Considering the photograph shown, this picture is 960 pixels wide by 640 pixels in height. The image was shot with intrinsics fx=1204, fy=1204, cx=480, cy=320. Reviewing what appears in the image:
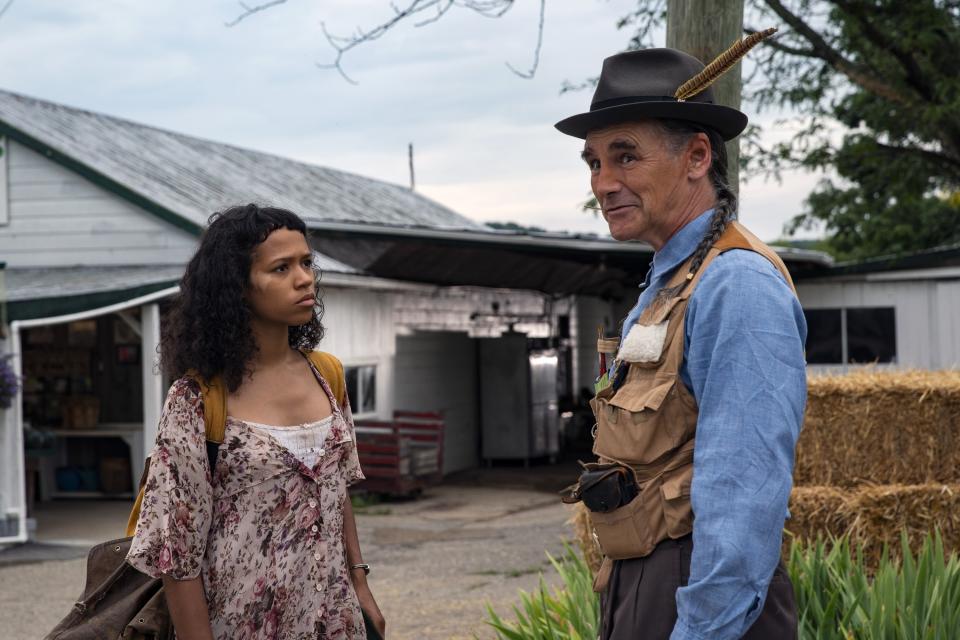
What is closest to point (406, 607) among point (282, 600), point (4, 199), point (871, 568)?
point (871, 568)

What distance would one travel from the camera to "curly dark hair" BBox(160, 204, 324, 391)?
9.89ft

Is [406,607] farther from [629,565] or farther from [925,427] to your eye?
[629,565]

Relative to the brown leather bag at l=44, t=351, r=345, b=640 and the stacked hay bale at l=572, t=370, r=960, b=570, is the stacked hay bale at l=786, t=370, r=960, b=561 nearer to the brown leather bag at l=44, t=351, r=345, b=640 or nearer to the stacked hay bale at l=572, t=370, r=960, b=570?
the stacked hay bale at l=572, t=370, r=960, b=570

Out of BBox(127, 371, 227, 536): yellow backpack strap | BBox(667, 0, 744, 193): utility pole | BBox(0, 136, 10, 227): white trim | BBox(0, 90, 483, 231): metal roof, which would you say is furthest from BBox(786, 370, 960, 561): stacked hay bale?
BBox(0, 136, 10, 227): white trim

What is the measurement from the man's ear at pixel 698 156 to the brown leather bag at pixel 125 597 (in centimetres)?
133

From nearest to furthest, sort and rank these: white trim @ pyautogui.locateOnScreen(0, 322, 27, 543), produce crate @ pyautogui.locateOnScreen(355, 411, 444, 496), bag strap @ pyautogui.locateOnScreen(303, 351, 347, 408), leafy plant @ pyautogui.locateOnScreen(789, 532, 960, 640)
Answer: bag strap @ pyautogui.locateOnScreen(303, 351, 347, 408) < leafy plant @ pyautogui.locateOnScreen(789, 532, 960, 640) < white trim @ pyautogui.locateOnScreen(0, 322, 27, 543) < produce crate @ pyautogui.locateOnScreen(355, 411, 444, 496)

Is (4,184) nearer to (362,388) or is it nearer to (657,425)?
(362,388)

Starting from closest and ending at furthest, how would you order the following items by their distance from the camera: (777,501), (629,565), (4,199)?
(777,501), (629,565), (4,199)

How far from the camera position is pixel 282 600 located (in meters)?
2.98

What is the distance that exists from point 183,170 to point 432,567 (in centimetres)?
825

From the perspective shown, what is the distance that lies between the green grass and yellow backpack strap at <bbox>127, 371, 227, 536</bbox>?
1827 millimetres

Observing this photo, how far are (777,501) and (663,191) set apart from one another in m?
0.65

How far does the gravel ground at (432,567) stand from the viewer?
798 cm

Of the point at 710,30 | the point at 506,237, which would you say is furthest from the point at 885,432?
the point at 506,237
